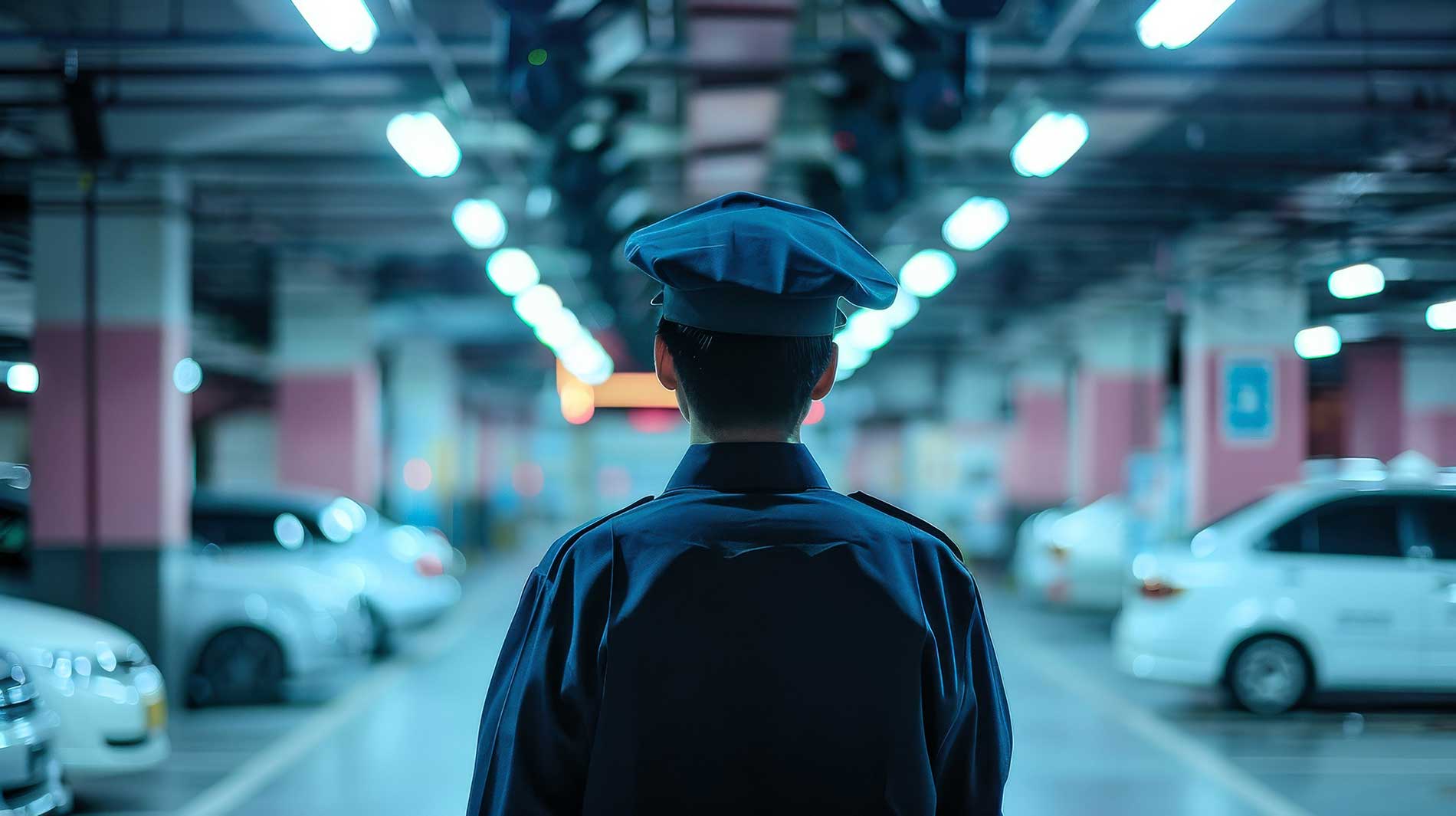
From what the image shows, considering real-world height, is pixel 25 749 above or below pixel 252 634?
above

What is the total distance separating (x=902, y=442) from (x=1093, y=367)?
926 cm

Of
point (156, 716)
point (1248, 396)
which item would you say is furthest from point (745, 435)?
point (1248, 396)

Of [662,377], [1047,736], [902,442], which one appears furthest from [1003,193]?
[902,442]

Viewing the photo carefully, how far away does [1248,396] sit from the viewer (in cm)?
1285

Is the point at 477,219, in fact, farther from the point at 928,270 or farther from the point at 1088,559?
the point at 1088,559

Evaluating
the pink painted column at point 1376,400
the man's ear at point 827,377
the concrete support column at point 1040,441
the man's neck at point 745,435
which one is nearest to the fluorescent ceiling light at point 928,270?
the pink painted column at point 1376,400

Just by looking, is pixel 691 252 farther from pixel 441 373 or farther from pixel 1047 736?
pixel 441 373

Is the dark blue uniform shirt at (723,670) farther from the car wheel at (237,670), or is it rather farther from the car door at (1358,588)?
the car wheel at (237,670)

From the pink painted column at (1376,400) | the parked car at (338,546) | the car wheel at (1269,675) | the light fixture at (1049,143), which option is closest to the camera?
the light fixture at (1049,143)

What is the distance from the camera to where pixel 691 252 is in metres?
1.46

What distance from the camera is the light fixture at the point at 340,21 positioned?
518cm

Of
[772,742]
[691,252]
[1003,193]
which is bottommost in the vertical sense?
[772,742]

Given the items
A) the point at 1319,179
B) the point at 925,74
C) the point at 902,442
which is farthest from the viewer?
the point at 902,442

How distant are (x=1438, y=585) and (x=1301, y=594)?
0.93m
